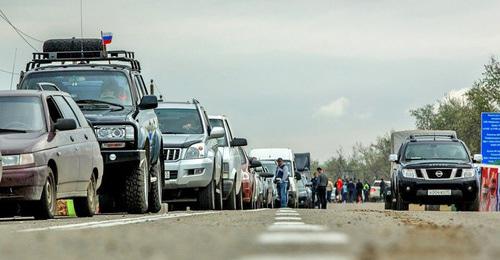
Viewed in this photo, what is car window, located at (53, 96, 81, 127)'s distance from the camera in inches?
657

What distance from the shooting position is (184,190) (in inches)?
914

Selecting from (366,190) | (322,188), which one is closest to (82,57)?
(322,188)

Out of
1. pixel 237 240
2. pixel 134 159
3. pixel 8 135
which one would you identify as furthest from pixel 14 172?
pixel 237 240

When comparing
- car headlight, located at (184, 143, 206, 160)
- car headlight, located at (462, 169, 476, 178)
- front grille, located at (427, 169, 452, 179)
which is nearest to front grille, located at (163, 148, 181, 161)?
car headlight, located at (184, 143, 206, 160)

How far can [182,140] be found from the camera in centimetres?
2341

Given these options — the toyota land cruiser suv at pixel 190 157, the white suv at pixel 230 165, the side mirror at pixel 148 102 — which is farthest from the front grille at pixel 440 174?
the side mirror at pixel 148 102

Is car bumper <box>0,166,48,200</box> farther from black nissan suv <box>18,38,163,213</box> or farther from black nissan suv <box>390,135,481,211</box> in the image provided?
black nissan suv <box>390,135,481,211</box>

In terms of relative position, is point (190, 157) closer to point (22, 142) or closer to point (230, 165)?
point (230, 165)

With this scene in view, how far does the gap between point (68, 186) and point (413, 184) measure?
1302 cm

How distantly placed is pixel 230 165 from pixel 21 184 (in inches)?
436

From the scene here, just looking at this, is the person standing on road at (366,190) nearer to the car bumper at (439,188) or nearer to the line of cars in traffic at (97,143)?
the car bumper at (439,188)

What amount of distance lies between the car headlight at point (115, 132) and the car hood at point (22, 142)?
208 cm

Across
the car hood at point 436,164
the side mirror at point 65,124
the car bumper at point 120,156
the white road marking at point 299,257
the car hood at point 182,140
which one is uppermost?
the side mirror at point 65,124

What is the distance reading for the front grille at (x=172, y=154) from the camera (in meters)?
23.2
